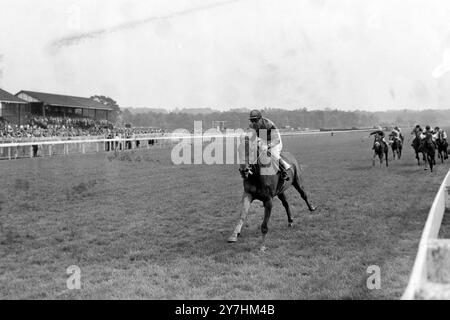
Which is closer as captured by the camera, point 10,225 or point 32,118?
point 10,225

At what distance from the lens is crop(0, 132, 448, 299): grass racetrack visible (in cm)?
489

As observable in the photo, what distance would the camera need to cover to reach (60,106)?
40938 millimetres

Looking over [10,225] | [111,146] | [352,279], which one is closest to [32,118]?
[111,146]

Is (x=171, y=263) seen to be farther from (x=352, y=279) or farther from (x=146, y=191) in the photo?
(x=146, y=191)

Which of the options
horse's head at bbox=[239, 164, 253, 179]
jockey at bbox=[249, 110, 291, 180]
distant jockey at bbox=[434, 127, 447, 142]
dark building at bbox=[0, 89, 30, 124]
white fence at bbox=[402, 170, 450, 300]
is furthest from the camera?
dark building at bbox=[0, 89, 30, 124]

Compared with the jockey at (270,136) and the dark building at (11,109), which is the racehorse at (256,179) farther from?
the dark building at (11,109)

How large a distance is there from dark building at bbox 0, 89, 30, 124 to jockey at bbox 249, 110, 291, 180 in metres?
28.5

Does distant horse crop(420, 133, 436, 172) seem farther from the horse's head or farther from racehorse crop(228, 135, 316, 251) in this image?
the horse's head

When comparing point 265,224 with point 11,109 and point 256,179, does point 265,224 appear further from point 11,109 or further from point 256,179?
point 11,109

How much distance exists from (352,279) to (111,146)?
79.9 feet

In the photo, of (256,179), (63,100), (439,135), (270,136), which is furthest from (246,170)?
(63,100)

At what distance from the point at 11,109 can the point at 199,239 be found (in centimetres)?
3048

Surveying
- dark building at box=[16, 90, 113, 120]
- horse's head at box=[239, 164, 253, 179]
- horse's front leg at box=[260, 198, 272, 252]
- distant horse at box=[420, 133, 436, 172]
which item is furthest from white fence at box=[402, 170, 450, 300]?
dark building at box=[16, 90, 113, 120]
